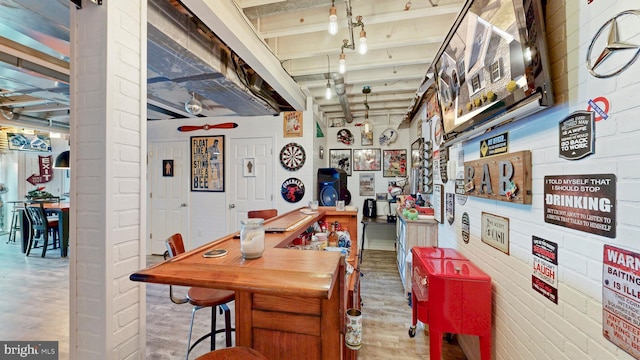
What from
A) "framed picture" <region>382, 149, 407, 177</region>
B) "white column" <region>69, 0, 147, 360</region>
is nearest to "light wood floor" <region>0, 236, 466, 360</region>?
"white column" <region>69, 0, 147, 360</region>

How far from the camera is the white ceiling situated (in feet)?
5.98

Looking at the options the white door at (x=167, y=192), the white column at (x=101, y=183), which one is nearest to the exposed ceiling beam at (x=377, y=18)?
the white column at (x=101, y=183)

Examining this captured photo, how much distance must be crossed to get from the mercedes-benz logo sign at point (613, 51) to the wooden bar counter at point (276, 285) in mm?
1145

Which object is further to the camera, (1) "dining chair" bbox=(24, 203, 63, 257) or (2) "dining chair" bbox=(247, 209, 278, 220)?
(1) "dining chair" bbox=(24, 203, 63, 257)

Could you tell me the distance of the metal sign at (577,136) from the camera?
0.88 metres

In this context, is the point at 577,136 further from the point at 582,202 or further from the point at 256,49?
the point at 256,49

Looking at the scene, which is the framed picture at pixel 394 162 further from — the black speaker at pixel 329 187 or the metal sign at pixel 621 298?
the metal sign at pixel 621 298

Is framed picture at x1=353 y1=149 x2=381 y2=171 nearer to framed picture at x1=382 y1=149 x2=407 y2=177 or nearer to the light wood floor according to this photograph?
framed picture at x1=382 y1=149 x2=407 y2=177

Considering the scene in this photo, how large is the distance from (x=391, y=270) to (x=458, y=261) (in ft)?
7.02

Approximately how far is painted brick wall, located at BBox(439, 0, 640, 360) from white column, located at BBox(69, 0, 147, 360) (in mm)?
2090

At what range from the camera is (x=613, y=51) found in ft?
2.57

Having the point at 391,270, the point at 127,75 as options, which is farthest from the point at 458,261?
the point at 127,75

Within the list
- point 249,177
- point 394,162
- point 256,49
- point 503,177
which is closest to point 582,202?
point 503,177

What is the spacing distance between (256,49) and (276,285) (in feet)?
7.45
